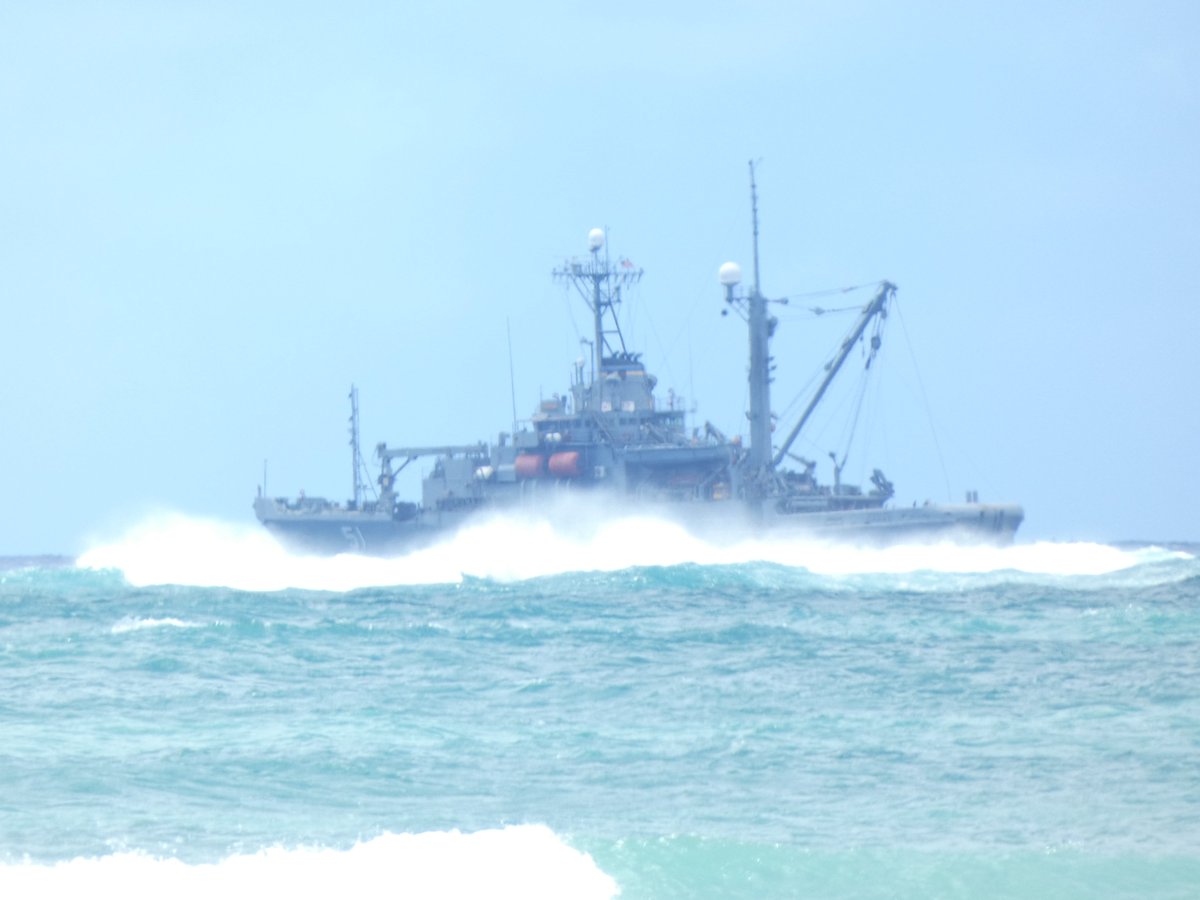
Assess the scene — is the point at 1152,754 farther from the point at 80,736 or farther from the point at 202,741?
the point at 80,736

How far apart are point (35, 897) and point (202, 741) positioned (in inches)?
188

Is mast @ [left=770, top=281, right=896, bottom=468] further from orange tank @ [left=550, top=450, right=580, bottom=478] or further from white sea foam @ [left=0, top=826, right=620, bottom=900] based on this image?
white sea foam @ [left=0, top=826, right=620, bottom=900]

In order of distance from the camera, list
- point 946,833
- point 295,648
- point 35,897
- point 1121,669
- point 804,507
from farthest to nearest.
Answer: point 804,507 < point 295,648 < point 1121,669 < point 946,833 < point 35,897

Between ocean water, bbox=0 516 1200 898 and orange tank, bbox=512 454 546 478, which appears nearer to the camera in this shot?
ocean water, bbox=0 516 1200 898

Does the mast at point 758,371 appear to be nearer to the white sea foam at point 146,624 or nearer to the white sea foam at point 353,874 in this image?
the white sea foam at point 146,624

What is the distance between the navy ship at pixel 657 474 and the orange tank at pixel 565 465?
43 mm

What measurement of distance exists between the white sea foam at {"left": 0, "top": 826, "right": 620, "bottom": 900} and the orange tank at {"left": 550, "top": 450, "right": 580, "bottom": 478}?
119ft

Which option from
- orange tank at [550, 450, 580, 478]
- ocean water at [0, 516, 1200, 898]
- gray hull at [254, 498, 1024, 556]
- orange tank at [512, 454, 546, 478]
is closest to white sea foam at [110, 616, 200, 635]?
ocean water at [0, 516, 1200, 898]

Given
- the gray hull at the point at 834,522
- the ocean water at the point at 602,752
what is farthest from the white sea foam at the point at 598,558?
the ocean water at the point at 602,752

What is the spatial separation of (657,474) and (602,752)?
33478 mm

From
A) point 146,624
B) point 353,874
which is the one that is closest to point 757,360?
point 146,624

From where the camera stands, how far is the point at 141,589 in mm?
38656

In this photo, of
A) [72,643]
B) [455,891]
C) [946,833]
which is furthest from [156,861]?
[72,643]

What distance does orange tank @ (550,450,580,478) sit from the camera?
47469 millimetres
